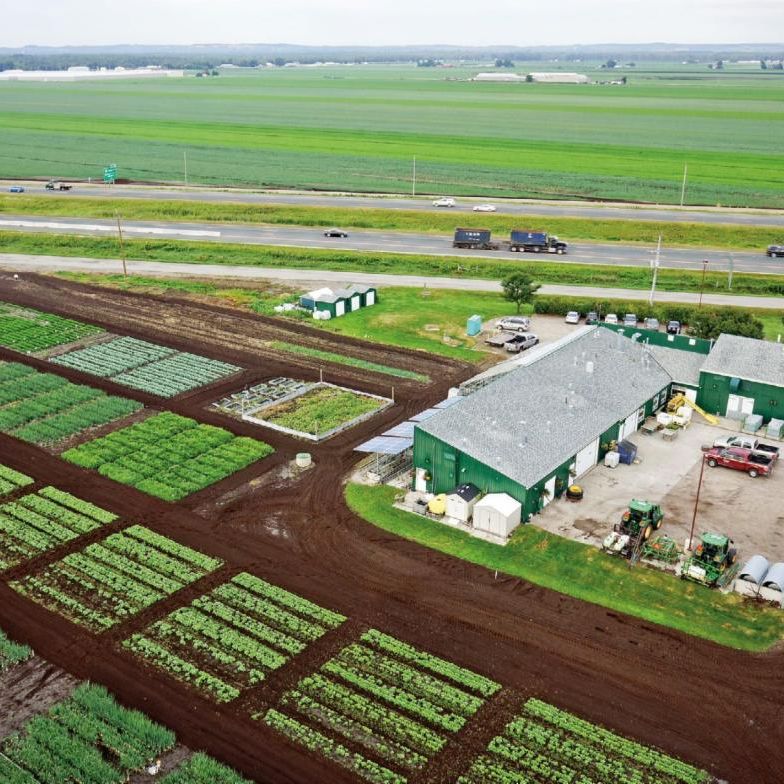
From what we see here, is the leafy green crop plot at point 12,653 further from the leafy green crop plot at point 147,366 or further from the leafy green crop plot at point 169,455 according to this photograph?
the leafy green crop plot at point 147,366

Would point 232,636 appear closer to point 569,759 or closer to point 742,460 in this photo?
point 569,759

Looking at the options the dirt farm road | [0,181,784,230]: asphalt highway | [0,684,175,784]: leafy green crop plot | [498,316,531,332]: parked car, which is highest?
[0,181,784,230]: asphalt highway

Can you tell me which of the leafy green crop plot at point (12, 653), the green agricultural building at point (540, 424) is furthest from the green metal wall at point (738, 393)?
the leafy green crop plot at point (12, 653)

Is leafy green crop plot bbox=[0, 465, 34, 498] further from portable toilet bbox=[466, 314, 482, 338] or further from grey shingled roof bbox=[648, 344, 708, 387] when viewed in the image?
grey shingled roof bbox=[648, 344, 708, 387]

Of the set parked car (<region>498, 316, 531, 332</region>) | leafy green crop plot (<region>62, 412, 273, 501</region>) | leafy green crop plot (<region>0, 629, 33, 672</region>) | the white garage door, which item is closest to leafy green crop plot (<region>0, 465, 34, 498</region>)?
leafy green crop plot (<region>62, 412, 273, 501</region>)

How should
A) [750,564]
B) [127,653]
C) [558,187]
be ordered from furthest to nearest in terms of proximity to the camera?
[558,187]
[750,564]
[127,653]

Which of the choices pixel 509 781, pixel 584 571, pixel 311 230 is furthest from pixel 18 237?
pixel 509 781

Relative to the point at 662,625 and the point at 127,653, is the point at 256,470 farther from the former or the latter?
the point at 662,625
